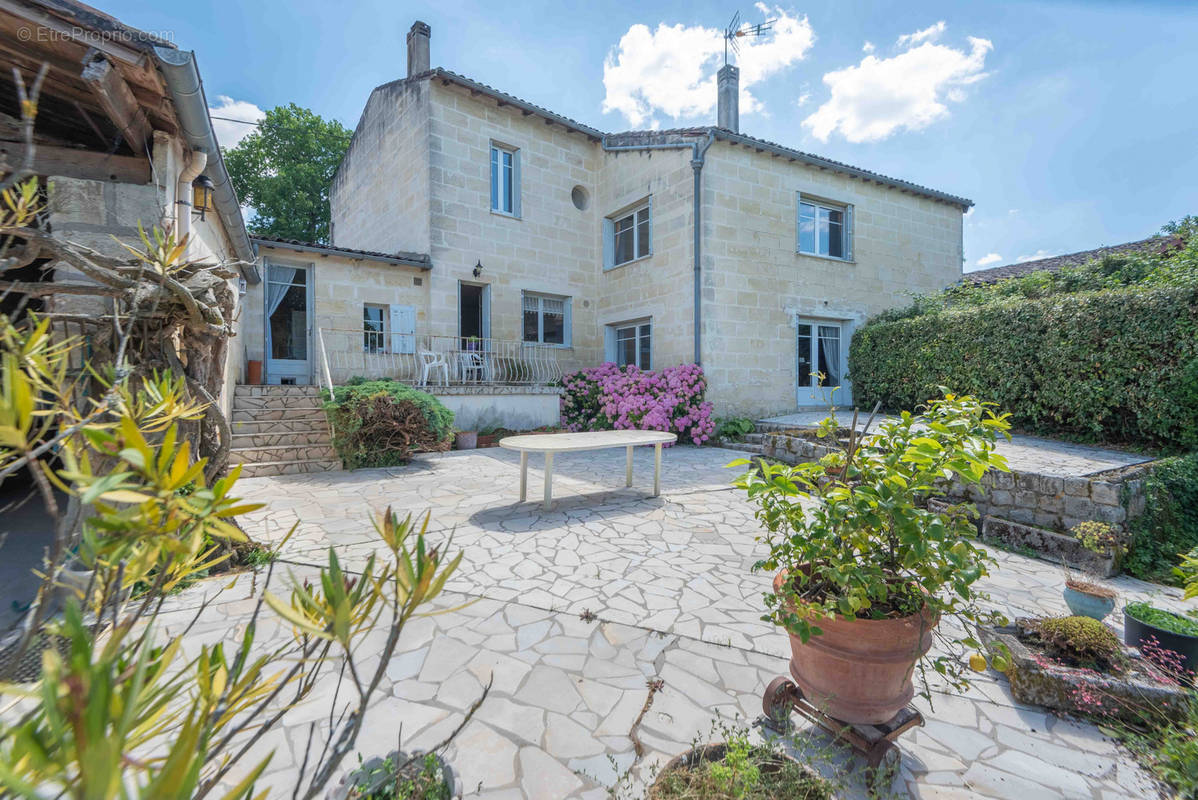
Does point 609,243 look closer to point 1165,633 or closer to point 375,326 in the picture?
point 375,326

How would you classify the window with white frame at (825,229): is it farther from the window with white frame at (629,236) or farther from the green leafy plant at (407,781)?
the green leafy plant at (407,781)

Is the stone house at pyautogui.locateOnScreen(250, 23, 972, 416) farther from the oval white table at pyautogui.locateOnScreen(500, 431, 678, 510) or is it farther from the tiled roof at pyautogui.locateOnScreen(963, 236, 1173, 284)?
the oval white table at pyautogui.locateOnScreen(500, 431, 678, 510)

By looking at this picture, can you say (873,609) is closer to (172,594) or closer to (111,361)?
(172,594)

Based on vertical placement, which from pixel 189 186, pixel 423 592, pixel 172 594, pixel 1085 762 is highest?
pixel 189 186

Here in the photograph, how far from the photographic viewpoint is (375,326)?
10.2 meters

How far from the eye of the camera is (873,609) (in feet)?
6.14

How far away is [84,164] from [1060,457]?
31.4ft

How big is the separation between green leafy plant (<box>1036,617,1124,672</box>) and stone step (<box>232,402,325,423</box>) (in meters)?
8.76

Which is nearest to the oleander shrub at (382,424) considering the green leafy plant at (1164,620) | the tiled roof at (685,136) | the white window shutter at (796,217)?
the tiled roof at (685,136)

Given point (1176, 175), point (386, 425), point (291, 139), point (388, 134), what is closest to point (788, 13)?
point (1176, 175)

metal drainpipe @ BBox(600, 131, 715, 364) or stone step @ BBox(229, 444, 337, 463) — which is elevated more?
metal drainpipe @ BBox(600, 131, 715, 364)

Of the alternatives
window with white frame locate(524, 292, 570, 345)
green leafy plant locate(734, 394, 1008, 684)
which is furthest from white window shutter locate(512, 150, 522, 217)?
green leafy plant locate(734, 394, 1008, 684)

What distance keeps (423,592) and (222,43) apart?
844 centimetres

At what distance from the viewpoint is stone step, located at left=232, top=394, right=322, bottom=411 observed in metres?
7.59
